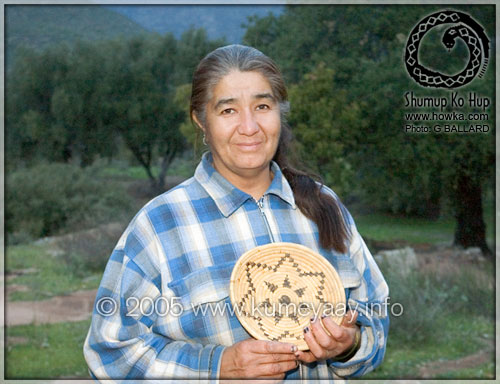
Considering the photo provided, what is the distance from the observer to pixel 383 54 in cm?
894

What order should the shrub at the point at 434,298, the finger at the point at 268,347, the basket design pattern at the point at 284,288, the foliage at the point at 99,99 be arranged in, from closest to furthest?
1. the finger at the point at 268,347
2. the basket design pattern at the point at 284,288
3. the shrub at the point at 434,298
4. the foliage at the point at 99,99

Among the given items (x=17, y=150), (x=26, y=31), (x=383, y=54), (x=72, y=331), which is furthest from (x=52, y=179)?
(x=383, y=54)

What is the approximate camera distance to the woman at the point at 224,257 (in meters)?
1.73

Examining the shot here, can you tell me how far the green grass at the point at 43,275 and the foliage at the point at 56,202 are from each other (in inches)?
26.3

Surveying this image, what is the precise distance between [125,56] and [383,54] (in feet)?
16.2

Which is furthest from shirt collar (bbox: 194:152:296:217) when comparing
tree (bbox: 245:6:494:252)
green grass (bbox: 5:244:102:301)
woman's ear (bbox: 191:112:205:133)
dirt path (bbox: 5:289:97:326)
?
green grass (bbox: 5:244:102:301)

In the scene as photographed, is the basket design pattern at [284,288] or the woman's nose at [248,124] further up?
the woman's nose at [248,124]

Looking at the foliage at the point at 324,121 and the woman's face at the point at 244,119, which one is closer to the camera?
the woman's face at the point at 244,119

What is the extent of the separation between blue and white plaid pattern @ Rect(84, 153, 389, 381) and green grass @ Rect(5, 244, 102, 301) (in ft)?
21.4

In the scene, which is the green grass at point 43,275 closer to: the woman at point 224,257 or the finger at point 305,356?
the woman at point 224,257

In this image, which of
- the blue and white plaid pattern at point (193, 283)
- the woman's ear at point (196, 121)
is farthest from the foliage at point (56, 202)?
the blue and white plaid pattern at point (193, 283)

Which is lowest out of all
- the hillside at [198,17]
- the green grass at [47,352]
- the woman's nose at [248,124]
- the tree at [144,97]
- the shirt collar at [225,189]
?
the green grass at [47,352]

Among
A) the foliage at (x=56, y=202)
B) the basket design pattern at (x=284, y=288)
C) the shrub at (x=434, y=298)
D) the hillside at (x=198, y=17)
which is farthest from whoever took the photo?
the foliage at (x=56, y=202)

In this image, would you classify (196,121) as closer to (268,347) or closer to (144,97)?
(268,347)
